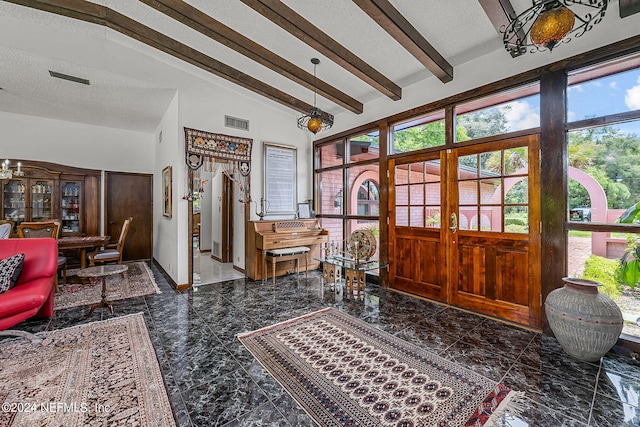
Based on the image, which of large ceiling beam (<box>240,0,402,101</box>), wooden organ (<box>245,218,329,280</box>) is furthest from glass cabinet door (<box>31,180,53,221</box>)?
large ceiling beam (<box>240,0,402,101</box>)

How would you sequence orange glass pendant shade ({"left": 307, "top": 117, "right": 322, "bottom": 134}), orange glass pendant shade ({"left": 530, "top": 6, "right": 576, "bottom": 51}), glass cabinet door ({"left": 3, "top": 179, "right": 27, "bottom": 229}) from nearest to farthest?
1. orange glass pendant shade ({"left": 530, "top": 6, "right": 576, "bottom": 51})
2. orange glass pendant shade ({"left": 307, "top": 117, "right": 322, "bottom": 134})
3. glass cabinet door ({"left": 3, "top": 179, "right": 27, "bottom": 229})

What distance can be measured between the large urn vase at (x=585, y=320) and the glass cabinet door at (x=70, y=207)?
314 inches

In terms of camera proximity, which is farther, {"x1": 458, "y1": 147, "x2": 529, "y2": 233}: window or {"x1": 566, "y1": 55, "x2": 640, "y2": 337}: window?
{"x1": 458, "y1": 147, "x2": 529, "y2": 233}: window

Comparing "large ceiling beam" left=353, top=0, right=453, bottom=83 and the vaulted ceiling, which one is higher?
the vaulted ceiling

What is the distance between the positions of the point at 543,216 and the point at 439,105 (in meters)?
1.91

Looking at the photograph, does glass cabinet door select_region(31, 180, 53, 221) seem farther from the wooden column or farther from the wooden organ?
the wooden column

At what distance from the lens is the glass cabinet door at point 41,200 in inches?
206

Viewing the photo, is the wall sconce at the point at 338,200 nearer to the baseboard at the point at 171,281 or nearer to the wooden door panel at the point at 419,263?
the wooden door panel at the point at 419,263

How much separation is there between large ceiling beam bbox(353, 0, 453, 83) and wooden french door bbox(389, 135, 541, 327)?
41.5 inches

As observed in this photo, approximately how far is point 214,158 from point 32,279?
273cm

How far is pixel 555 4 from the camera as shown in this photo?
1.71m

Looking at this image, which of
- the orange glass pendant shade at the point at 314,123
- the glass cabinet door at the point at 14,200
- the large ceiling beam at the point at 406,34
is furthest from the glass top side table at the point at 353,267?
the glass cabinet door at the point at 14,200

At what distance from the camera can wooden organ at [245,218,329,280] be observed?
479 centimetres

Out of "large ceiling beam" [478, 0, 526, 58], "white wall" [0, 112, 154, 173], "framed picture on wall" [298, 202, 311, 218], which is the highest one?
"large ceiling beam" [478, 0, 526, 58]
